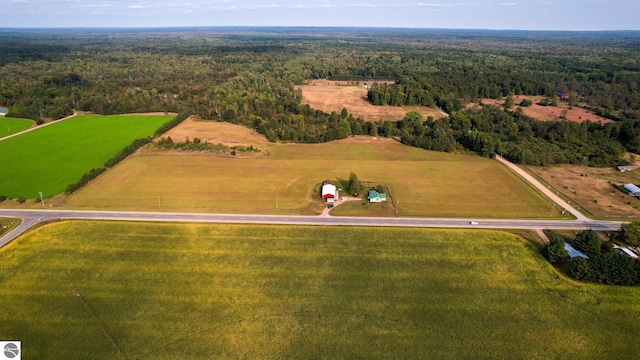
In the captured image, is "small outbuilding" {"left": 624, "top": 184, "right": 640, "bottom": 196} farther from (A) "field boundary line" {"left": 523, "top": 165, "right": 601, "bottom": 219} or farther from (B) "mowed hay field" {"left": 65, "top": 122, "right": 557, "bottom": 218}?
(B) "mowed hay field" {"left": 65, "top": 122, "right": 557, "bottom": 218}

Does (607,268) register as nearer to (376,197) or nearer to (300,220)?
(376,197)

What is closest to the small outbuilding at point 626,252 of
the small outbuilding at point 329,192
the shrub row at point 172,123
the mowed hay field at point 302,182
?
the mowed hay field at point 302,182

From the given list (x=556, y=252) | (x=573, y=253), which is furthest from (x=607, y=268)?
(x=556, y=252)

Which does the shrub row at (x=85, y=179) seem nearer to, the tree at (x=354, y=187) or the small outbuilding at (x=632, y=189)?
the tree at (x=354, y=187)

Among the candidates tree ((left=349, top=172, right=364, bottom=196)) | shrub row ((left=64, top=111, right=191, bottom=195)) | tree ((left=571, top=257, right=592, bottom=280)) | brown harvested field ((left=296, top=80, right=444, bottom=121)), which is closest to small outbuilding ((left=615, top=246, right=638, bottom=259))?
tree ((left=571, top=257, right=592, bottom=280))

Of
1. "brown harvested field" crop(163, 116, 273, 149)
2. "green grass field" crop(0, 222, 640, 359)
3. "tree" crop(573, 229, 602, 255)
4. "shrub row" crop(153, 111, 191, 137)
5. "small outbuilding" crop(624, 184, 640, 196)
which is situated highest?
"shrub row" crop(153, 111, 191, 137)

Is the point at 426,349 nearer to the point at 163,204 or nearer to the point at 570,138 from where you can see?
the point at 163,204
